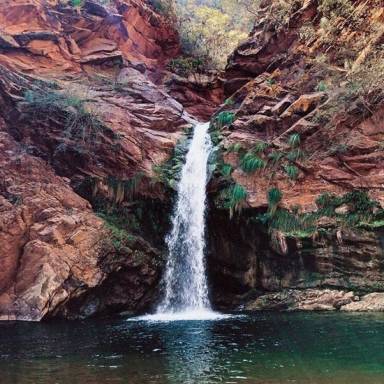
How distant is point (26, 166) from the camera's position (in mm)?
19938

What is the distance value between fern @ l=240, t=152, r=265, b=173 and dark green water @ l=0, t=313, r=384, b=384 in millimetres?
7688

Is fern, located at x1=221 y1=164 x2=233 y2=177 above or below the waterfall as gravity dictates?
above

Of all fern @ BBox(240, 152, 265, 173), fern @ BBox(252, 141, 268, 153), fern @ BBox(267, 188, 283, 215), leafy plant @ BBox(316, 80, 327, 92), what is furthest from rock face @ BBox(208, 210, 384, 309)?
leafy plant @ BBox(316, 80, 327, 92)

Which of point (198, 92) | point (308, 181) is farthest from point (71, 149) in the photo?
point (198, 92)

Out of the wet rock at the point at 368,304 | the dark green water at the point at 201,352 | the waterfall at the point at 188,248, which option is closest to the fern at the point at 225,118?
the waterfall at the point at 188,248

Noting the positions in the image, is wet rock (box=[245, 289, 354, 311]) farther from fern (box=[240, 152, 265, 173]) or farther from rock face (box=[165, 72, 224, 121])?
rock face (box=[165, 72, 224, 121])

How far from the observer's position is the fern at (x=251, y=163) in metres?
20.6

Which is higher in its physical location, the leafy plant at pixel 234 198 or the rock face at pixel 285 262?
the leafy plant at pixel 234 198

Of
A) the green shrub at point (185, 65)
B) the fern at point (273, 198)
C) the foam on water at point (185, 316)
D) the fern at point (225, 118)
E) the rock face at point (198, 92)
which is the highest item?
the green shrub at point (185, 65)

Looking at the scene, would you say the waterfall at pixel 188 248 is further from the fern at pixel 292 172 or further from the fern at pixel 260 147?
the fern at pixel 292 172

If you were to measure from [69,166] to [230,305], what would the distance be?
9.92 meters

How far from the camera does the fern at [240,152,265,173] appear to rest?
20.6 metres

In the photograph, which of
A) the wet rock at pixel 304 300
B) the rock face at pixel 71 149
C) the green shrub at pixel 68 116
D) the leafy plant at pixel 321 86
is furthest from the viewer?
the leafy plant at pixel 321 86

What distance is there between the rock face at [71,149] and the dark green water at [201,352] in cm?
274
